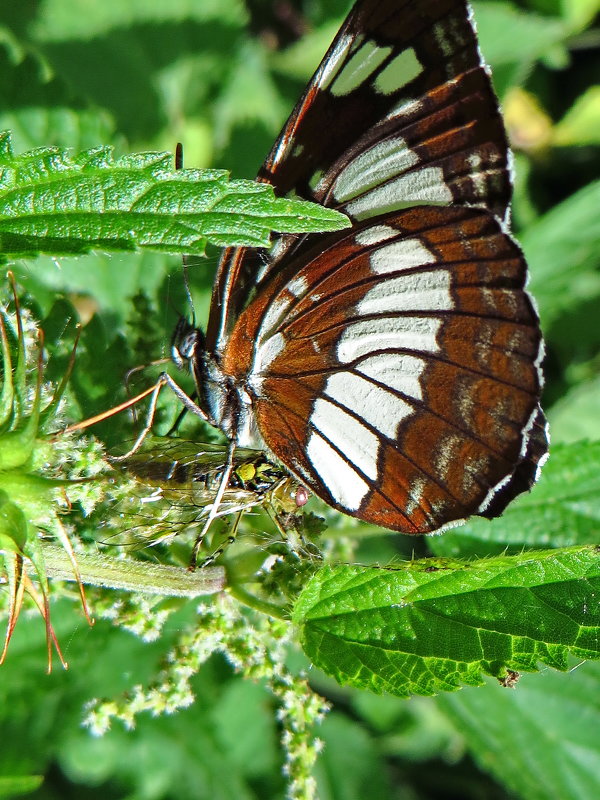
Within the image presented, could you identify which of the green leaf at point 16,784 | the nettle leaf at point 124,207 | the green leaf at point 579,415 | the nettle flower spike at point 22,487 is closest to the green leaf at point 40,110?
the nettle leaf at point 124,207

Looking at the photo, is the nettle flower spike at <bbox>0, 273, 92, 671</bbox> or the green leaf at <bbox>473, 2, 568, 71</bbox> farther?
the green leaf at <bbox>473, 2, 568, 71</bbox>

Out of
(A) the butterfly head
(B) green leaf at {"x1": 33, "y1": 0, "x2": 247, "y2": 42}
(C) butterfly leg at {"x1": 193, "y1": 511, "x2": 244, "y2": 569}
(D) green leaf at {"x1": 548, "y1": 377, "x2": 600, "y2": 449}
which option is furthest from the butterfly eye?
(B) green leaf at {"x1": 33, "y1": 0, "x2": 247, "y2": 42}

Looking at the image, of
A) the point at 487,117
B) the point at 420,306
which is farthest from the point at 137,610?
the point at 487,117

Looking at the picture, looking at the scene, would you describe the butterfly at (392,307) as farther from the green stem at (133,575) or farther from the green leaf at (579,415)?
the green leaf at (579,415)

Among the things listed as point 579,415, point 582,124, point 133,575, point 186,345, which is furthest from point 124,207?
point 582,124

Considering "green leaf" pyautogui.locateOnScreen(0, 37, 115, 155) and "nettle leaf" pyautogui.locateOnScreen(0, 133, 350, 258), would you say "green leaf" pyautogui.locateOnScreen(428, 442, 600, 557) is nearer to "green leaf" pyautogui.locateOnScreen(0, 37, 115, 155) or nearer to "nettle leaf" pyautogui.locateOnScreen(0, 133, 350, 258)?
"nettle leaf" pyautogui.locateOnScreen(0, 133, 350, 258)

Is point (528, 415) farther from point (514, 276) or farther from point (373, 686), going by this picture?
point (373, 686)
